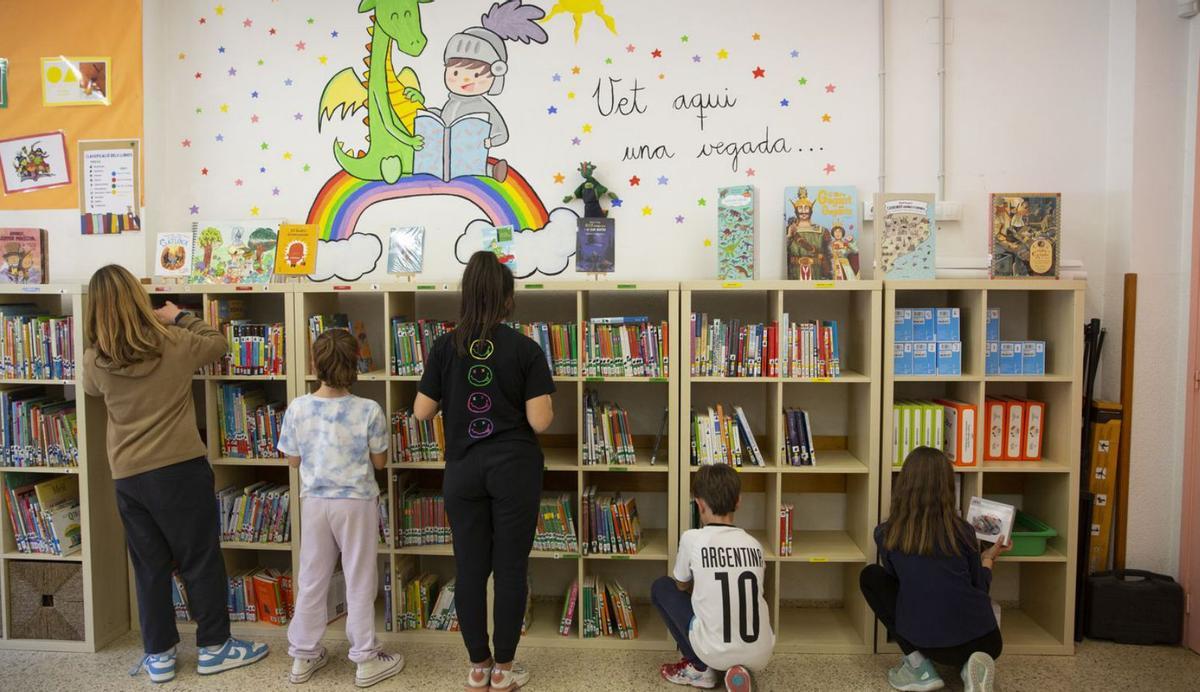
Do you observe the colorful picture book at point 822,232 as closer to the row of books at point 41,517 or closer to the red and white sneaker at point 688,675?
the red and white sneaker at point 688,675

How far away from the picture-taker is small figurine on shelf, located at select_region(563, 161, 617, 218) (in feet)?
11.3

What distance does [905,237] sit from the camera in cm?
312

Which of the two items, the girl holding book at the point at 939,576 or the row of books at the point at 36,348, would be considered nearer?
the girl holding book at the point at 939,576

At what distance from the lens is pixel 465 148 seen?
3588 millimetres

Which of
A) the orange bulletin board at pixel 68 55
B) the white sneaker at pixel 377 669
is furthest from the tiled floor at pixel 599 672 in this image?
the orange bulletin board at pixel 68 55

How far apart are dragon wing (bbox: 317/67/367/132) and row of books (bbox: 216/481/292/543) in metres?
1.89

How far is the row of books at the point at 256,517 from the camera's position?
3.34m

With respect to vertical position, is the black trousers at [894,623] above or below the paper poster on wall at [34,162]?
below

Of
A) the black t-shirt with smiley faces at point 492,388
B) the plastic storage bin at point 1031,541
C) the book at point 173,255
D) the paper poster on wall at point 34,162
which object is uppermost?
the paper poster on wall at point 34,162

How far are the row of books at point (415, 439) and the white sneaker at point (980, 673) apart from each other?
2.29 meters

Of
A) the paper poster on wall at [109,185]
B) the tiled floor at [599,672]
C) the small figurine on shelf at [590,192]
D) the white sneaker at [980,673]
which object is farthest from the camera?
the paper poster on wall at [109,185]

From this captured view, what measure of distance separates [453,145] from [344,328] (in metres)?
1.05

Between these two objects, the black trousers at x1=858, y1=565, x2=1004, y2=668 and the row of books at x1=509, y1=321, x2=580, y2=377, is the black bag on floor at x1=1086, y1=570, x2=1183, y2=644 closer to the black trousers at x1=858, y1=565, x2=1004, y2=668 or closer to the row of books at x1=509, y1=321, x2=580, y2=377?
the black trousers at x1=858, y1=565, x2=1004, y2=668

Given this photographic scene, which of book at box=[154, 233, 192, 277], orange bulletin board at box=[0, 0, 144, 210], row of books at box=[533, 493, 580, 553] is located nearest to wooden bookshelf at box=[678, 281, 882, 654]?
row of books at box=[533, 493, 580, 553]
